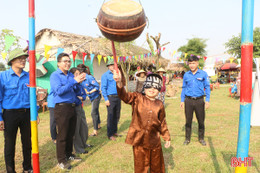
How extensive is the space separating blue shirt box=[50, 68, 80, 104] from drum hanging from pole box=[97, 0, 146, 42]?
1.64 meters

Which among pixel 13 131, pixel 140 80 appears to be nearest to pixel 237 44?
pixel 140 80

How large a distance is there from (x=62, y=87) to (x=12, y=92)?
0.83m

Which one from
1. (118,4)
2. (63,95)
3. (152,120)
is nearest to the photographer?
(118,4)

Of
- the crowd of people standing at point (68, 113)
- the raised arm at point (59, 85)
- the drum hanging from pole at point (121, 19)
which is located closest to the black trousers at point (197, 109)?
the crowd of people standing at point (68, 113)

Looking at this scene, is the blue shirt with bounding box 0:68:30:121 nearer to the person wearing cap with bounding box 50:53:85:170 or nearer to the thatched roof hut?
the person wearing cap with bounding box 50:53:85:170

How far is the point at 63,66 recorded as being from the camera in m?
3.79

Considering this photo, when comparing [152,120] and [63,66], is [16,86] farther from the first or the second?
[152,120]

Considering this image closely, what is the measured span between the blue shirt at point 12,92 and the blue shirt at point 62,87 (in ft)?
1.62

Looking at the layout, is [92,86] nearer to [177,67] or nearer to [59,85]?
[59,85]

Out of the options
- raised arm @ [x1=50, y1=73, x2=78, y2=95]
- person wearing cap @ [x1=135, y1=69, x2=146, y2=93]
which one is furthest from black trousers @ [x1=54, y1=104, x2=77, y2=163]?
person wearing cap @ [x1=135, y1=69, x2=146, y2=93]

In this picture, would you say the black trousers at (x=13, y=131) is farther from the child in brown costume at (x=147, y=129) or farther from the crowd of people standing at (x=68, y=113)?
the child in brown costume at (x=147, y=129)

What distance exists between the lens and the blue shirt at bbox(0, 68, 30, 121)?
333 centimetres

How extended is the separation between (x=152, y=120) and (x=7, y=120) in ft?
8.09

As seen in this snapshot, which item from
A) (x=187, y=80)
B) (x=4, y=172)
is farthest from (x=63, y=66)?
(x=187, y=80)
